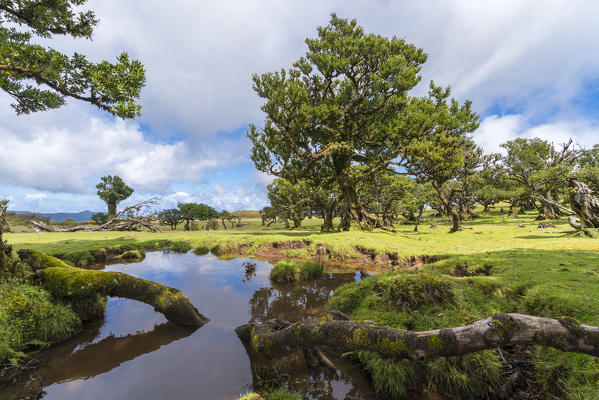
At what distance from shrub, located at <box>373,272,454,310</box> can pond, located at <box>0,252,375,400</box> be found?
254 cm

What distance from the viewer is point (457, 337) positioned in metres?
3.77

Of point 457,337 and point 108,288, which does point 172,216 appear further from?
point 457,337

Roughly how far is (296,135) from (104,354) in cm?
2544

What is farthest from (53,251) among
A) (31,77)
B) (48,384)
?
(48,384)

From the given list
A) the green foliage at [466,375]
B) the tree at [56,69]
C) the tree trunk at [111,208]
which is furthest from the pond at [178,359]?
the tree trunk at [111,208]

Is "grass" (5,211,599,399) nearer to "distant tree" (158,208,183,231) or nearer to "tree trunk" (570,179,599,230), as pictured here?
"tree trunk" (570,179,599,230)

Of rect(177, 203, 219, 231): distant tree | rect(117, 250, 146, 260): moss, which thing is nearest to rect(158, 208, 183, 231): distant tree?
rect(177, 203, 219, 231): distant tree

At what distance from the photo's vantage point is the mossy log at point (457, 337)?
3.45 meters

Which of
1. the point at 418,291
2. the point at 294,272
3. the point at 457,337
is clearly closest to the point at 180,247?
the point at 294,272

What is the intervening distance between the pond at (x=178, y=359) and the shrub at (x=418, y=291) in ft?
→ 8.34

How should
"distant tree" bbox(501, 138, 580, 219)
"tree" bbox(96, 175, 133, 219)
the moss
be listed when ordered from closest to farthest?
the moss < "distant tree" bbox(501, 138, 580, 219) < "tree" bbox(96, 175, 133, 219)

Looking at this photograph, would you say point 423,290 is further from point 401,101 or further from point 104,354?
point 401,101

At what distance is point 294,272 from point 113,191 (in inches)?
2366

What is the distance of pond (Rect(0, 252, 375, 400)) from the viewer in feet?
17.3
